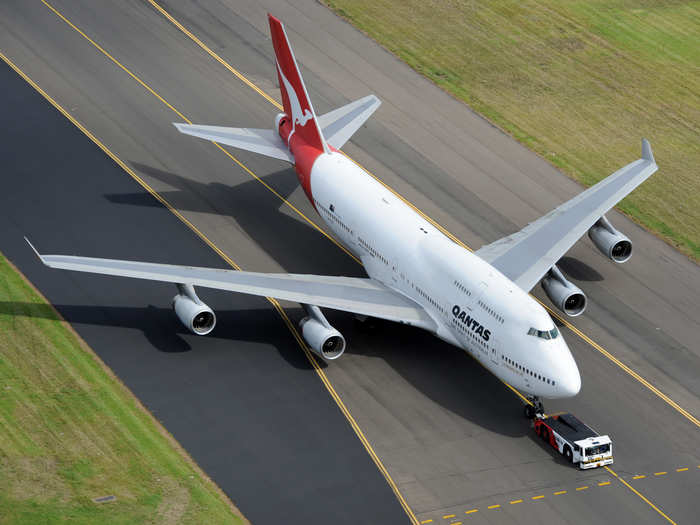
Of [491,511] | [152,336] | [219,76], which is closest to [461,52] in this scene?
[219,76]

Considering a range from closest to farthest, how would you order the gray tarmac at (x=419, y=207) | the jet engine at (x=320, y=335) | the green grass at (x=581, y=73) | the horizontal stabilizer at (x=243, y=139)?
the gray tarmac at (x=419, y=207)
the jet engine at (x=320, y=335)
the horizontal stabilizer at (x=243, y=139)
the green grass at (x=581, y=73)

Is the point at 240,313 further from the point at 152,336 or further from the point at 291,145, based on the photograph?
the point at 291,145

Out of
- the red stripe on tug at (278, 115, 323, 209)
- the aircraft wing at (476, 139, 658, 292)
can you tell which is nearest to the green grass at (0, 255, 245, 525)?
the red stripe on tug at (278, 115, 323, 209)

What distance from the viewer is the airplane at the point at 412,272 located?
5044 centimetres

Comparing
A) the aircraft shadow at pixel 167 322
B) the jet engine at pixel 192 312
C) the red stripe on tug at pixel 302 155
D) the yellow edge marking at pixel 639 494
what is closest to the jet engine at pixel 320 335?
the aircraft shadow at pixel 167 322

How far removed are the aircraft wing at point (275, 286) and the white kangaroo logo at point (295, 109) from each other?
37.6ft

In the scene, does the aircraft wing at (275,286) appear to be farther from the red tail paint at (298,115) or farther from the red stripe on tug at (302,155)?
the red tail paint at (298,115)

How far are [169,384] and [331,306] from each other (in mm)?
8701

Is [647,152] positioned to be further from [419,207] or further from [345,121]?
[345,121]

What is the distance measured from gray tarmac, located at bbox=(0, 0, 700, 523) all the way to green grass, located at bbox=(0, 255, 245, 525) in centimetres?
234

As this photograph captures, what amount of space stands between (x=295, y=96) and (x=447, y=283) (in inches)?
665

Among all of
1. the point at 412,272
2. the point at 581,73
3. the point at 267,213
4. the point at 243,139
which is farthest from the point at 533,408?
the point at 581,73

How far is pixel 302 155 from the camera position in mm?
63625

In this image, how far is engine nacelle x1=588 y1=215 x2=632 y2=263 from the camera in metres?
62.9
